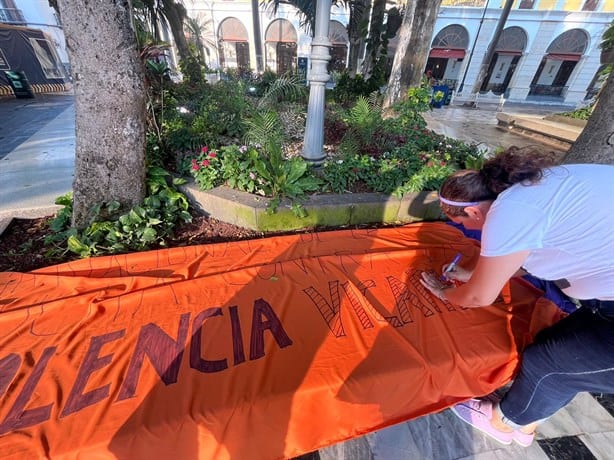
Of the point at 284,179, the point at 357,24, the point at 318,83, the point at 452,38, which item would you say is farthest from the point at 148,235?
the point at 452,38

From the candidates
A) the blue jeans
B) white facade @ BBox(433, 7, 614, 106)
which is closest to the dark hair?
the blue jeans

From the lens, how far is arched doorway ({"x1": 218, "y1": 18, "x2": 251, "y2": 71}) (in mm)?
21344

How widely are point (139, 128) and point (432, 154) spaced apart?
12.0 ft

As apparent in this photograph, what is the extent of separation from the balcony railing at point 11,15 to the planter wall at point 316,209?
2843 cm

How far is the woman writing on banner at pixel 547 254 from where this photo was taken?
1137mm

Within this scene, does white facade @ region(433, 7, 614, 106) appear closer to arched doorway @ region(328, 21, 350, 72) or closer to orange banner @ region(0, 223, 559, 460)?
arched doorway @ region(328, 21, 350, 72)

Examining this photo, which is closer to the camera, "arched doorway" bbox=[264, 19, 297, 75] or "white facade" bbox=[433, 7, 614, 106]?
"white facade" bbox=[433, 7, 614, 106]

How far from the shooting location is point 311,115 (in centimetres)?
321

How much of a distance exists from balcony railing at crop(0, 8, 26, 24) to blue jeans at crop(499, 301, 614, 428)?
103 feet

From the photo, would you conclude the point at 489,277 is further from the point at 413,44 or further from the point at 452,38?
the point at 452,38

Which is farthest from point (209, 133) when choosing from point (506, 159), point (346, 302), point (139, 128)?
point (506, 159)

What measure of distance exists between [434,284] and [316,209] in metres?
1.42

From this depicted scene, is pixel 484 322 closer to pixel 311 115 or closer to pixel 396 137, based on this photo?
pixel 311 115

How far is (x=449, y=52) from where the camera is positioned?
Result: 64.7 ft
